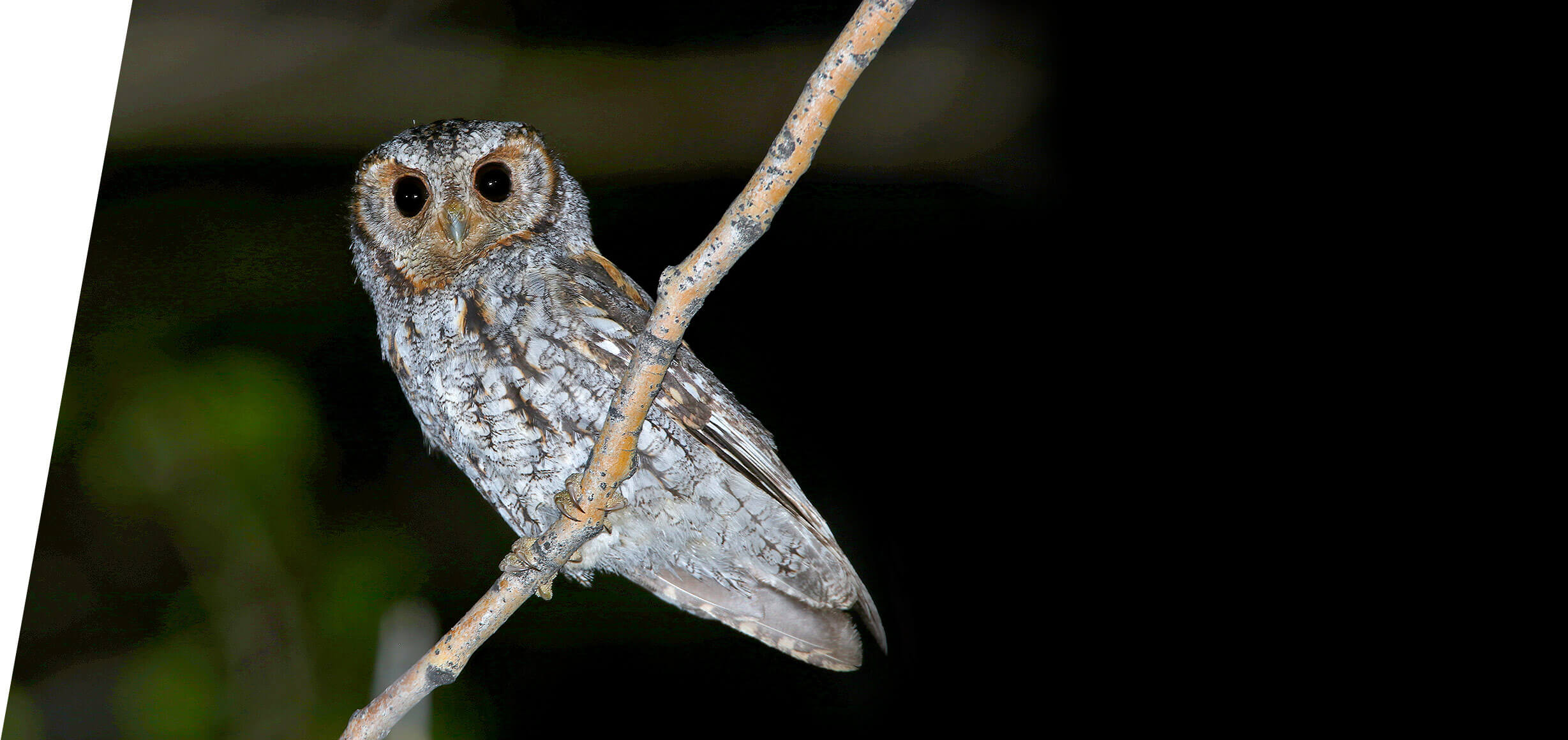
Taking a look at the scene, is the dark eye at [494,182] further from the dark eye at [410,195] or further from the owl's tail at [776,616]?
the owl's tail at [776,616]

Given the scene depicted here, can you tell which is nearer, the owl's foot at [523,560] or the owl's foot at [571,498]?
the owl's foot at [571,498]

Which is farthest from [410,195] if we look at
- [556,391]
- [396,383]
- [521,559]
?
[521,559]

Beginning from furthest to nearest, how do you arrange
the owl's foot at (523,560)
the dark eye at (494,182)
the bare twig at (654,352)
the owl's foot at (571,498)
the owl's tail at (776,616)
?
the dark eye at (494,182) < the owl's tail at (776,616) < the owl's foot at (523,560) < the owl's foot at (571,498) < the bare twig at (654,352)

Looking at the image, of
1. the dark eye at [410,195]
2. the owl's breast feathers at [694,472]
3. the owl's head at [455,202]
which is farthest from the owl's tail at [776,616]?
the dark eye at [410,195]

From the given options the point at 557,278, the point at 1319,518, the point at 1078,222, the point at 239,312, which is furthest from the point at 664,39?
the point at 1319,518

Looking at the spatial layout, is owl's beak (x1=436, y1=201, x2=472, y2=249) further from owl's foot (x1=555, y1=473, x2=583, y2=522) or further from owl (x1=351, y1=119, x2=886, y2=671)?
owl's foot (x1=555, y1=473, x2=583, y2=522)

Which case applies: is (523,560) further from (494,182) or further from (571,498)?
(494,182)

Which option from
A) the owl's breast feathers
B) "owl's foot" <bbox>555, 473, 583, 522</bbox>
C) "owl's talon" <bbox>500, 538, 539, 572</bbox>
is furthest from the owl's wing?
"owl's talon" <bbox>500, 538, 539, 572</bbox>
